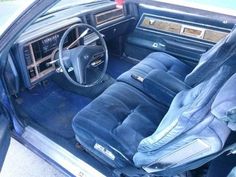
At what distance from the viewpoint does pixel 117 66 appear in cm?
276

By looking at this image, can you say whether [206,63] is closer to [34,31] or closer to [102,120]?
[102,120]

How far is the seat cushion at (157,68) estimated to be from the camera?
1.97 metres

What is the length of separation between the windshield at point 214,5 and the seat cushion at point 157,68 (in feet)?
3.38

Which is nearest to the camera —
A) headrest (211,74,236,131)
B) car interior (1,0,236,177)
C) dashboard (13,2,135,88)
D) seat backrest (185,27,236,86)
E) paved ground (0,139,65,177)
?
headrest (211,74,236,131)

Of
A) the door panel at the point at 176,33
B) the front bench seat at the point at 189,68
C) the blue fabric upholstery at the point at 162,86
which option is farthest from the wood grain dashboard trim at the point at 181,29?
the blue fabric upholstery at the point at 162,86

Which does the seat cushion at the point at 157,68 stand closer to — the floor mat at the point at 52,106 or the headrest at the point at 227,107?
the floor mat at the point at 52,106

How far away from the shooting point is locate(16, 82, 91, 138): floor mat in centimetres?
196

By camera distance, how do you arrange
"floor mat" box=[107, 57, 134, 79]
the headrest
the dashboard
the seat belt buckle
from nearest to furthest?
the headrest, the dashboard, the seat belt buckle, "floor mat" box=[107, 57, 134, 79]

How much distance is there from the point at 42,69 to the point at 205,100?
1318 mm

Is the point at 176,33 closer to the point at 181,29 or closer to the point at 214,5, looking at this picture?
the point at 181,29

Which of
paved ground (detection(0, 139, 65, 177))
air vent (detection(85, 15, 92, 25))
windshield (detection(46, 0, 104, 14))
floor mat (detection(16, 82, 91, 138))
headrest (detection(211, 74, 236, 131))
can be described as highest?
windshield (detection(46, 0, 104, 14))

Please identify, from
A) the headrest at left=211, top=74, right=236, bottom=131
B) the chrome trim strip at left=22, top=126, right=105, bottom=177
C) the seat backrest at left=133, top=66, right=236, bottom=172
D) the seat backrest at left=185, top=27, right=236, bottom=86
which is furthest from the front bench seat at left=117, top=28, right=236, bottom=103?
the chrome trim strip at left=22, top=126, right=105, bottom=177

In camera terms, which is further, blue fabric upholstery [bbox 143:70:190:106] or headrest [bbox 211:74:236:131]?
blue fabric upholstery [bbox 143:70:190:106]

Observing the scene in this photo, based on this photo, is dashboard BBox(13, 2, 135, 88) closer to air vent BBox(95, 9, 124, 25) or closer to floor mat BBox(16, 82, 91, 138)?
air vent BBox(95, 9, 124, 25)
